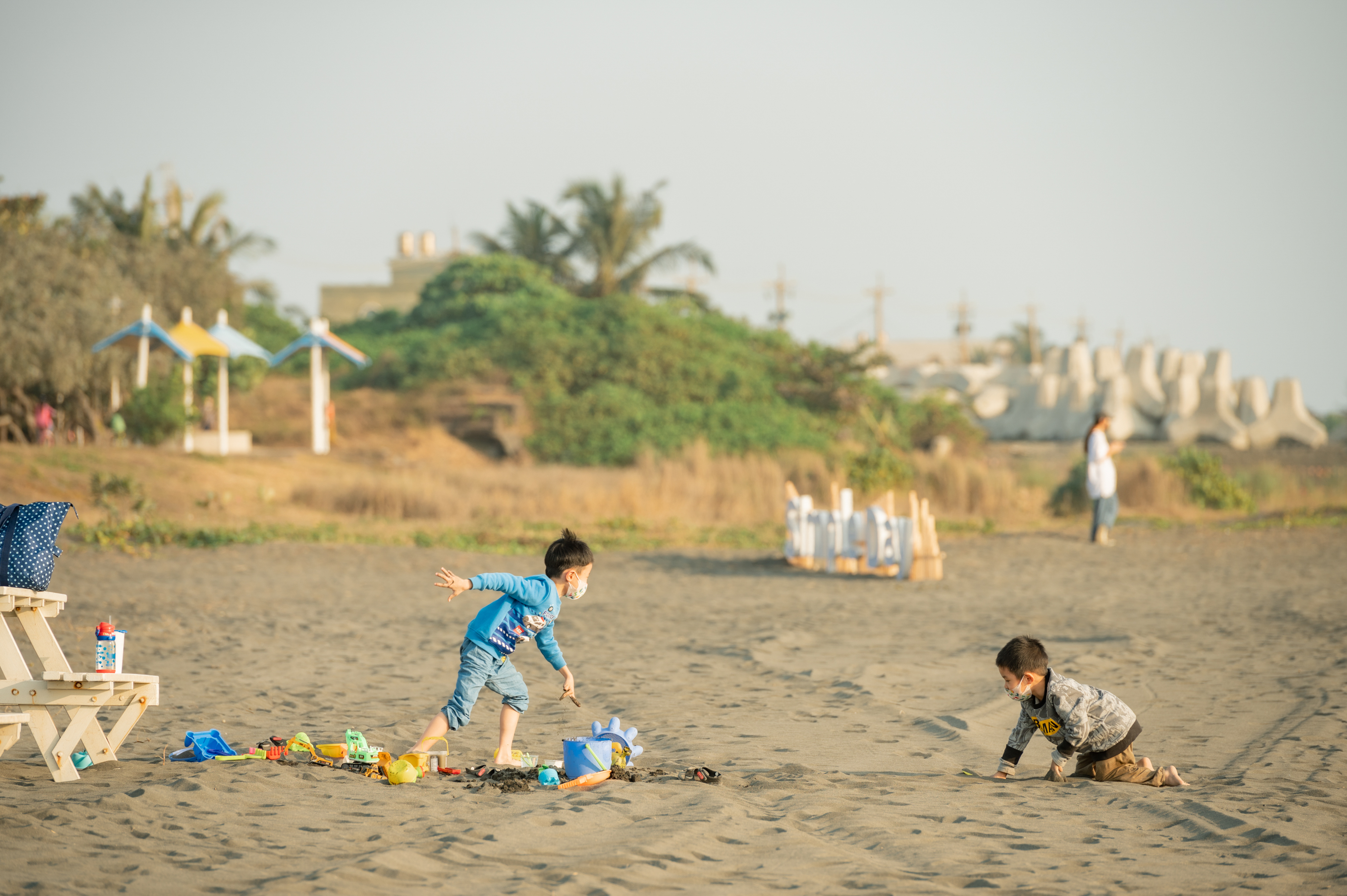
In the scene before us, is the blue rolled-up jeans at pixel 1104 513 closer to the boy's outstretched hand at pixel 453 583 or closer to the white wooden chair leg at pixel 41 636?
the boy's outstretched hand at pixel 453 583

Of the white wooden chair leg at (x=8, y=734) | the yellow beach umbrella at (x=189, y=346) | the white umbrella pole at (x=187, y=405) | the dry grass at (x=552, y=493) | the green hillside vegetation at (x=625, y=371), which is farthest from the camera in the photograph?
the green hillside vegetation at (x=625, y=371)

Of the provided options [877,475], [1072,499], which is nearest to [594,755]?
[877,475]

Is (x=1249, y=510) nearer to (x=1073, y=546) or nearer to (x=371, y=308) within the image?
(x=1073, y=546)

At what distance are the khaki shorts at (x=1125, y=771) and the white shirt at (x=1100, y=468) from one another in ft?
36.8

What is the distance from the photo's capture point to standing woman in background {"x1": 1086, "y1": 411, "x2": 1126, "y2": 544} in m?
16.4

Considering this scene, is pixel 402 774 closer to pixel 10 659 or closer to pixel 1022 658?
pixel 10 659

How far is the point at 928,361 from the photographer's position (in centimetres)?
6806

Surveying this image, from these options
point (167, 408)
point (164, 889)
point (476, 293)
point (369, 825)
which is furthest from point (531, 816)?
point (476, 293)

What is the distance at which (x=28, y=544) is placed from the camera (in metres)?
5.55

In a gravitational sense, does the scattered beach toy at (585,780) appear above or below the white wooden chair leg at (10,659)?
below

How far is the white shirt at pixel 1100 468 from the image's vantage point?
16.4 meters

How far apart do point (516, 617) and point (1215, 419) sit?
1750 inches

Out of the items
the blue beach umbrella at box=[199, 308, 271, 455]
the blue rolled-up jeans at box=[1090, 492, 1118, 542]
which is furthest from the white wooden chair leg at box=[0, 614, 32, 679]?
the blue beach umbrella at box=[199, 308, 271, 455]

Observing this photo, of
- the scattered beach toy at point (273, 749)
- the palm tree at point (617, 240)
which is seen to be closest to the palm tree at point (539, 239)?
the palm tree at point (617, 240)
